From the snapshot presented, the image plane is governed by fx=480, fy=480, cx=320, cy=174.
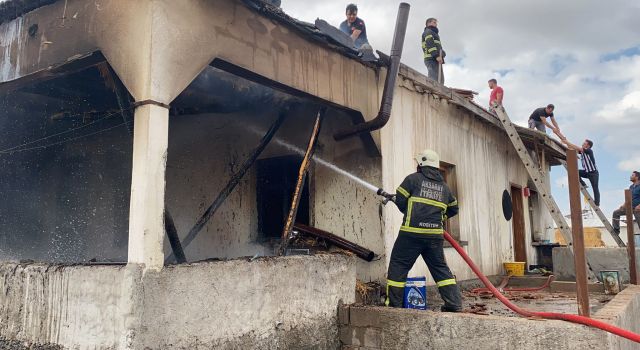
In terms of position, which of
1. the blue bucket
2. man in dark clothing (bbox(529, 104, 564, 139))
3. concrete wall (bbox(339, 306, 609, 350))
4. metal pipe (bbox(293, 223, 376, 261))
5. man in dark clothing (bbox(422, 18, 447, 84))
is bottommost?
concrete wall (bbox(339, 306, 609, 350))

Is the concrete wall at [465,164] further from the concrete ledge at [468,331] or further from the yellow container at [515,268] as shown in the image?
the concrete ledge at [468,331]

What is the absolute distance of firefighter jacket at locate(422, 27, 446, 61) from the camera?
10.3 metres

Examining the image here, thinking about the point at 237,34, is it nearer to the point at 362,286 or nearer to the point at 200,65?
the point at 200,65

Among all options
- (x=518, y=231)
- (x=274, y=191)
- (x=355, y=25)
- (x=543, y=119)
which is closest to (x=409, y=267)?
(x=274, y=191)

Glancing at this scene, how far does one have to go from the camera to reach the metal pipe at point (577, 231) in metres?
3.95

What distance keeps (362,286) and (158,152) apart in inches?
126

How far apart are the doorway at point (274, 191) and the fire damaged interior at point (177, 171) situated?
16 millimetres

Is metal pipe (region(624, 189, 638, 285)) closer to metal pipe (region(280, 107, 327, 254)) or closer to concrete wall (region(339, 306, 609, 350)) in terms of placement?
concrete wall (region(339, 306, 609, 350))

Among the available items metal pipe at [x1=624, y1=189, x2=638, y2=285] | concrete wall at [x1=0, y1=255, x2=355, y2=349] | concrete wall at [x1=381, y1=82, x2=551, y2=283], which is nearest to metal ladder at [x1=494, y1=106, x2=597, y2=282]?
metal pipe at [x1=624, y1=189, x2=638, y2=285]

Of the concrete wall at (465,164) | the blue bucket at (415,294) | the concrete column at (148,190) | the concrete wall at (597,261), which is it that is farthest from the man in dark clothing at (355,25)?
the concrete column at (148,190)

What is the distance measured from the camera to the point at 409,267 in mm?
5312

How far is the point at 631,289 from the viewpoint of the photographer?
6680 mm

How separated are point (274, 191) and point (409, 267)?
2.69m

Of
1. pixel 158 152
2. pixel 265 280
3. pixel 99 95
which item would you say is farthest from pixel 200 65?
pixel 99 95
